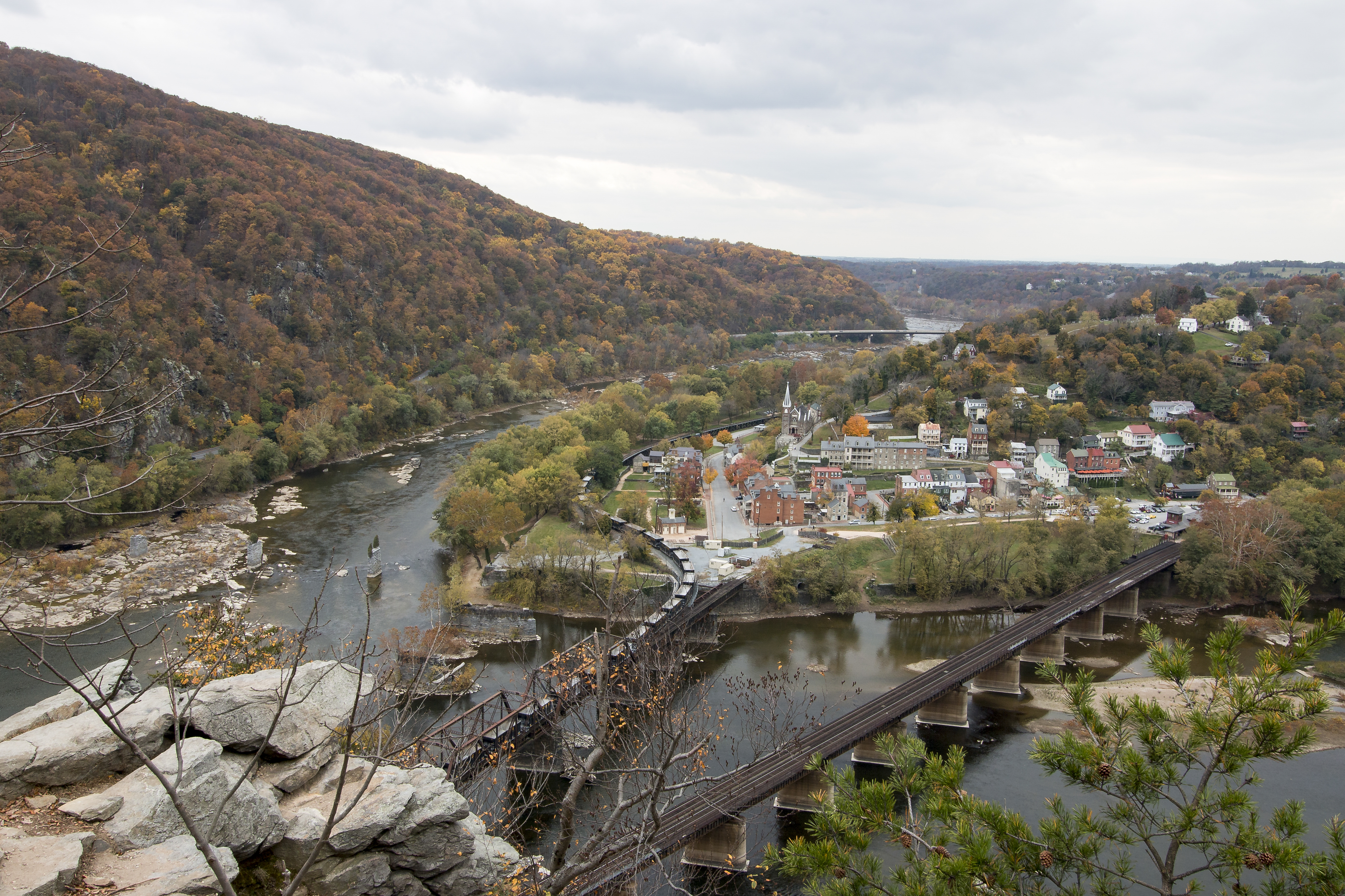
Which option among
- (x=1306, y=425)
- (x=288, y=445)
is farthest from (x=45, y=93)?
(x=1306, y=425)

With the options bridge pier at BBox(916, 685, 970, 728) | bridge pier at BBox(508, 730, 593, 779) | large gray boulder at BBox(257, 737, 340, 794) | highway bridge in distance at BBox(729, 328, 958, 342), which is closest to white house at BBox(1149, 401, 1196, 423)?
bridge pier at BBox(916, 685, 970, 728)

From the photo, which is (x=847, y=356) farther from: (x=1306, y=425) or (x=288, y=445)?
(x=288, y=445)

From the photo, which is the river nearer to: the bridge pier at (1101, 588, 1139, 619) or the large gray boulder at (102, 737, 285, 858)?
the bridge pier at (1101, 588, 1139, 619)

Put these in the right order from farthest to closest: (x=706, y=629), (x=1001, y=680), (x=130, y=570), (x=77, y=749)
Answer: (x=130, y=570) → (x=706, y=629) → (x=1001, y=680) → (x=77, y=749)

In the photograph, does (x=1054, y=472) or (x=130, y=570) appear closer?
(x=130, y=570)

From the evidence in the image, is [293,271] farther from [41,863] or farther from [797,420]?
[41,863]

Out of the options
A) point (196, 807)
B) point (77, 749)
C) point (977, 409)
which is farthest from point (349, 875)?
point (977, 409)

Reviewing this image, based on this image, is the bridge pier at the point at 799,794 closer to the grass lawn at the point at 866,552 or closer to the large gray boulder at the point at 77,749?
the large gray boulder at the point at 77,749
